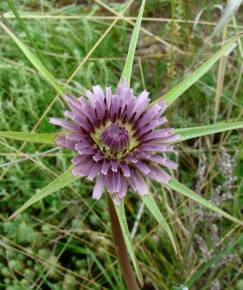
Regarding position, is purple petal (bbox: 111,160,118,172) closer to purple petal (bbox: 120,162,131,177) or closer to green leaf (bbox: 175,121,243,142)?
purple petal (bbox: 120,162,131,177)

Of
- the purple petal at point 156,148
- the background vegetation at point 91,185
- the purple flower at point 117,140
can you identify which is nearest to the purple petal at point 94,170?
the purple flower at point 117,140

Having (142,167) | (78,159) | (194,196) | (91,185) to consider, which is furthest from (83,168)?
(91,185)

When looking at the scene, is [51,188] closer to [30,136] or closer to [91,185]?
[30,136]

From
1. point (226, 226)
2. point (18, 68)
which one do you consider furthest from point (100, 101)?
point (18, 68)

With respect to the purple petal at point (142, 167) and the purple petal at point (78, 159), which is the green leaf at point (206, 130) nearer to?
the purple petal at point (142, 167)

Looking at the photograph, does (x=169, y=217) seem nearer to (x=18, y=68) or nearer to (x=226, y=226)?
(x=226, y=226)

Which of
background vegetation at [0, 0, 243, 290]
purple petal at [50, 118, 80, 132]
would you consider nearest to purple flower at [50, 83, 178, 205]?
purple petal at [50, 118, 80, 132]
